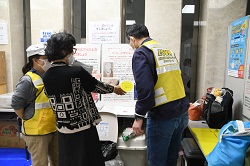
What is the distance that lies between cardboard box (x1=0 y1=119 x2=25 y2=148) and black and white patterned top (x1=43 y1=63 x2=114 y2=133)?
177 centimetres

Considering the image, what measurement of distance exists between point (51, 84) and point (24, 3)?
246 centimetres

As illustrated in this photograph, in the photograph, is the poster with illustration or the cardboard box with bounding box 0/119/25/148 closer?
the poster with illustration

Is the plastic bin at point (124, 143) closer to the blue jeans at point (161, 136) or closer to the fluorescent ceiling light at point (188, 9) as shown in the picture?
the blue jeans at point (161, 136)

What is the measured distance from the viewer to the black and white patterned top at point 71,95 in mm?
1396

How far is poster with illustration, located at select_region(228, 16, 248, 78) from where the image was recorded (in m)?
1.92

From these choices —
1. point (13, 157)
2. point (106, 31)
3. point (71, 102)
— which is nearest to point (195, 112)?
point (71, 102)

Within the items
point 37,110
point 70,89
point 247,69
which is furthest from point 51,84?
point 247,69

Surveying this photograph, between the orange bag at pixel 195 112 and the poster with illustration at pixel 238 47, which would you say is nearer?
the poster with illustration at pixel 238 47

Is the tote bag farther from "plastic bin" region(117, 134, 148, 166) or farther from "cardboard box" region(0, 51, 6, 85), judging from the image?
"cardboard box" region(0, 51, 6, 85)

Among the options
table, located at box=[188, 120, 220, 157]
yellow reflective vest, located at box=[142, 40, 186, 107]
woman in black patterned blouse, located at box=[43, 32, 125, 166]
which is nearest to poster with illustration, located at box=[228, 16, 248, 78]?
table, located at box=[188, 120, 220, 157]

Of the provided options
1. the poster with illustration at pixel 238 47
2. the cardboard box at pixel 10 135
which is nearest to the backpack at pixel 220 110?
the poster with illustration at pixel 238 47

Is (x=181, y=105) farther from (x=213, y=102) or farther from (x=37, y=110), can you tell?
(x=37, y=110)

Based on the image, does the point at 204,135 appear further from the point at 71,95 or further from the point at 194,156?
the point at 71,95

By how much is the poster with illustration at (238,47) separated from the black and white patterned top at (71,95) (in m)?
1.38
